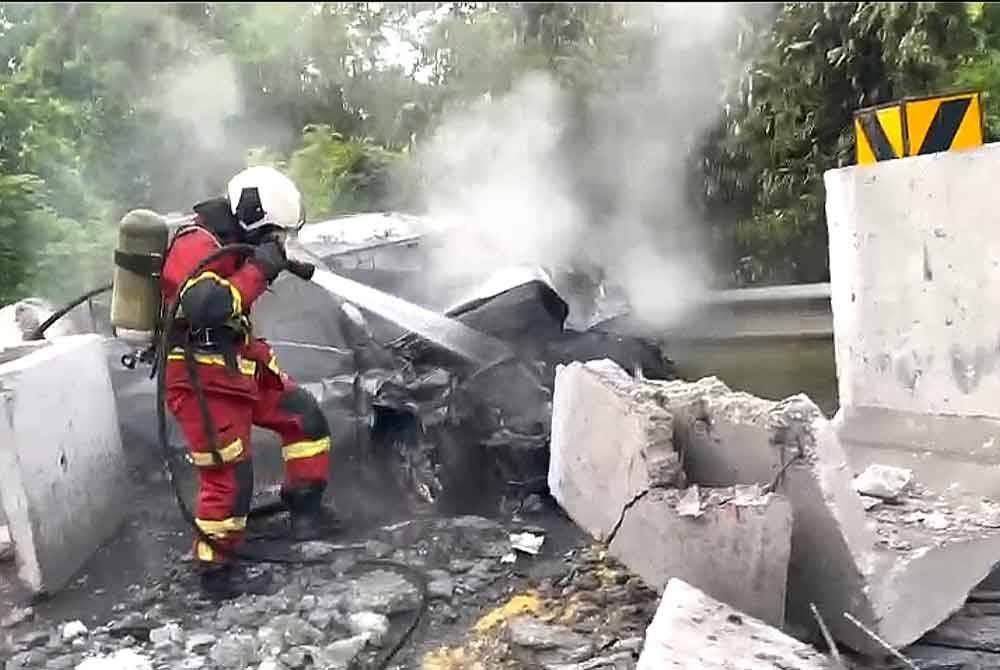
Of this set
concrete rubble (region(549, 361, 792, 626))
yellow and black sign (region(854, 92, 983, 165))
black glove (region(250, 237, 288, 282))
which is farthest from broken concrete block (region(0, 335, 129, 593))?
yellow and black sign (region(854, 92, 983, 165))

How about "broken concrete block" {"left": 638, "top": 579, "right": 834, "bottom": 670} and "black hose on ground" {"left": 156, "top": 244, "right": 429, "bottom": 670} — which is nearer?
"broken concrete block" {"left": 638, "top": 579, "right": 834, "bottom": 670}

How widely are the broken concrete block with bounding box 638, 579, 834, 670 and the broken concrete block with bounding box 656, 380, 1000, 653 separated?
12.0 inches

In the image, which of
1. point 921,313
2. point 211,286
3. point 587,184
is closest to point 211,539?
point 211,286

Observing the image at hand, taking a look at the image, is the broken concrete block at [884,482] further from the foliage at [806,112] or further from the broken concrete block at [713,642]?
the foliage at [806,112]

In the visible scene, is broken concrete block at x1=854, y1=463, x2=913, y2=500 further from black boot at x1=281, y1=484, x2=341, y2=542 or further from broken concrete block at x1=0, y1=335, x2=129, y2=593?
broken concrete block at x1=0, y1=335, x2=129, y2=593

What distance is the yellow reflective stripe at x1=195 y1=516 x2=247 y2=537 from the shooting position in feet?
12.8

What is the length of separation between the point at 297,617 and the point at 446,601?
48cm

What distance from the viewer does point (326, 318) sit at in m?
5.22

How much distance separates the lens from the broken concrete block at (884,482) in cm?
362

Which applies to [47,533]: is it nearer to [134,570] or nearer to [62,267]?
[134,570]

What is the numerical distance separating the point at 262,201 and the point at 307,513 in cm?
123

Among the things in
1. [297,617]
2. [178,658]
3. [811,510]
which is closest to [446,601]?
[297,617]

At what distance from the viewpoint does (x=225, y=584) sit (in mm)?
3900

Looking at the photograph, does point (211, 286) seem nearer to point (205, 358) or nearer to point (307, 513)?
point (205, 358)
